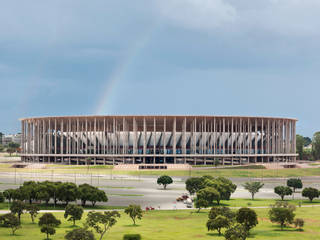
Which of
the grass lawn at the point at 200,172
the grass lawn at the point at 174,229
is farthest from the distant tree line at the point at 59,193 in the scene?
A: the grass lawn at the point at 200,172

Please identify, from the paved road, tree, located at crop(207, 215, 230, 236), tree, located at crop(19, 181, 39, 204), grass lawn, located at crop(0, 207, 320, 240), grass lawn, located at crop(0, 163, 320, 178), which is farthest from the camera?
grass lawn, located at crop(0, 163, 320, 178)

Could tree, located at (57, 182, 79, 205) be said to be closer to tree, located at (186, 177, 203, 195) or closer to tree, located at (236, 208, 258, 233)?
tree, located at (186, 177, 203, 195)

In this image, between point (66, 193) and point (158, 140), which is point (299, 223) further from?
point (158, 140)

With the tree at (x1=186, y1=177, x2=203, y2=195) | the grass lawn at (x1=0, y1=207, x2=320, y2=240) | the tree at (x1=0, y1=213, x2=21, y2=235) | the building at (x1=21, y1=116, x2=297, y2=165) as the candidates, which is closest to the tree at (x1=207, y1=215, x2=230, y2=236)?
the grass lawn at (x1=0, y1=207, x2=320, y2=240)

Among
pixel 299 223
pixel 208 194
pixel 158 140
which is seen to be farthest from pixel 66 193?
pixel 158 140

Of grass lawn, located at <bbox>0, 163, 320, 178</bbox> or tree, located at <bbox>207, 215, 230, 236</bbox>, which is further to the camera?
grass lawn, located at <bbox>0, 163, 320, 178</bbox>

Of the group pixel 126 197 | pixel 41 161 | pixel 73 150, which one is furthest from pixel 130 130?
pixel 126 197

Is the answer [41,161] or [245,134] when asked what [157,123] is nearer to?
[245,134]
